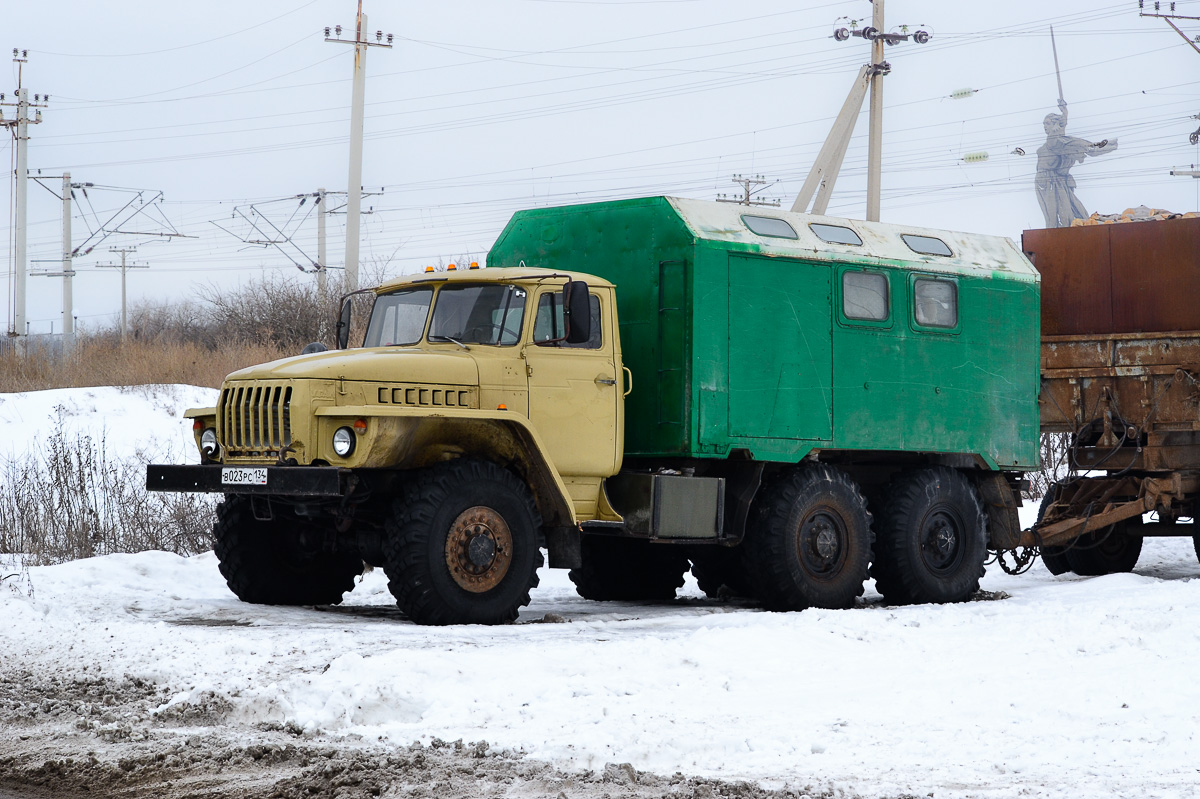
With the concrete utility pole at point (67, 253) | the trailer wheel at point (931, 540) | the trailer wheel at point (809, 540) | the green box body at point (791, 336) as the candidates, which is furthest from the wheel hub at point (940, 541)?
the concrete utility pole at point (67, 253)

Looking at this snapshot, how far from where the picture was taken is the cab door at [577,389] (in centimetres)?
1066

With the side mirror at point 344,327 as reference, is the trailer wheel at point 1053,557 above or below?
below

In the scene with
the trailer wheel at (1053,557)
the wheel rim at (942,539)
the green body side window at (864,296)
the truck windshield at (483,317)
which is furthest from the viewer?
the trailer wheel at (1053,557)

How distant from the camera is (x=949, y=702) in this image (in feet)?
24.8

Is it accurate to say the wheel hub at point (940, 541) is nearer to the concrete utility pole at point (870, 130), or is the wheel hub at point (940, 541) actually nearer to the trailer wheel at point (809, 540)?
the trailer wheel at point (809, 540)

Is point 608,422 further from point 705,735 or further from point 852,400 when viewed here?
point 705,735

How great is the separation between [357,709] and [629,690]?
1.47 meters

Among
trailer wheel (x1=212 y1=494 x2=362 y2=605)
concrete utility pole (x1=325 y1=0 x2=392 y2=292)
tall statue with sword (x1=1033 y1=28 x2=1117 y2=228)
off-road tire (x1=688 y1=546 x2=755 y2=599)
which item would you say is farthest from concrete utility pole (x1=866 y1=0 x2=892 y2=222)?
tall statue with sword (x1=1033 y1=28 x2=1117 y2=228)

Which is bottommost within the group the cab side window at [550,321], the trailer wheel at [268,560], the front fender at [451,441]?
the trailer wheel at [268,560]

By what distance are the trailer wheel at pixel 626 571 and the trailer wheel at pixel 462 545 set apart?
122 inches

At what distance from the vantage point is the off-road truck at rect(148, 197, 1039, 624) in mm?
9867

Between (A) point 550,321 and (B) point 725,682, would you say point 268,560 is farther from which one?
(B) point 725,682

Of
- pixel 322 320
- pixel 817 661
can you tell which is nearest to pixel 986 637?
pixel 817 661

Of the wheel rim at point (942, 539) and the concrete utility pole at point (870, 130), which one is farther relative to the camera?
the concrete utility pole at point (870, 130)
